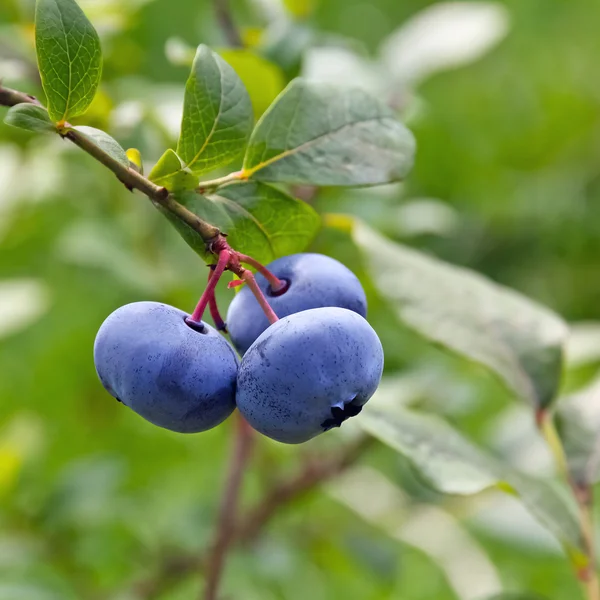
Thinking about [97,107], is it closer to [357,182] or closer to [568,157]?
[357,182]

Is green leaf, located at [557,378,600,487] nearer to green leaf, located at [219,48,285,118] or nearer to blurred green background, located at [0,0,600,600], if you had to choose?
blurred green background, located at [0,0,600,600]

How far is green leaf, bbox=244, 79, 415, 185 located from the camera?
0.85m

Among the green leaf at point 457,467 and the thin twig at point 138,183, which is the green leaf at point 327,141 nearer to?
the thin twig at point 138,183

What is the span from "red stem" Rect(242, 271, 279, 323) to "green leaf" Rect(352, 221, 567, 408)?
478 millimetres

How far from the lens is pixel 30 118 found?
74cm

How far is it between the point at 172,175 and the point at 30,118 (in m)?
0.14

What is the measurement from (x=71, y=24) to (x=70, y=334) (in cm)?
194

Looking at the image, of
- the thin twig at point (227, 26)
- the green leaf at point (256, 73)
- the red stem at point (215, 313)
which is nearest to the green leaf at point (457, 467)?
the red stem at point (215, 313)

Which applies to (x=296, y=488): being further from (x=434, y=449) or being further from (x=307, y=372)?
(x=307, y=372)

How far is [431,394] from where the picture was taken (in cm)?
184

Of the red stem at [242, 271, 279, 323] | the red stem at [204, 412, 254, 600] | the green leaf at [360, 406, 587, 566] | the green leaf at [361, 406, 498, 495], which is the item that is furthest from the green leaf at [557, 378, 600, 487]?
Answer: the red stem at [242, 271, 279, 323]

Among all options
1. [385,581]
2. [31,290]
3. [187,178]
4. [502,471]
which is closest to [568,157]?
[385,581]

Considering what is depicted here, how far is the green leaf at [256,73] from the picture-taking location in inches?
53.5

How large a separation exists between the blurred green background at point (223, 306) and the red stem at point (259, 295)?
26.1 inches
